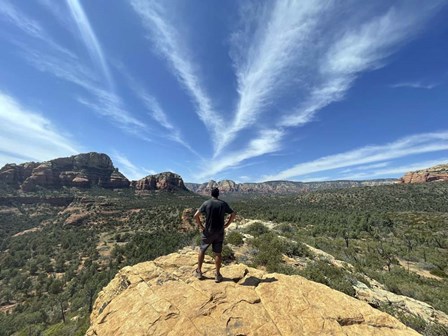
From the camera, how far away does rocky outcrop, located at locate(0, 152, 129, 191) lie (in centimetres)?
14375

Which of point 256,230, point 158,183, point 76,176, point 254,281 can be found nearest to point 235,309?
point 254,281

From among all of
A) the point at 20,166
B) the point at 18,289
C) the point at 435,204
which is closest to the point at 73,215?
the point at 18,289

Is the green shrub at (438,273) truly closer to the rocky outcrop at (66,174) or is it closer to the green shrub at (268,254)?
the green shrub at (268,254)

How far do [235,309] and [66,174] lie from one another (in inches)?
7366

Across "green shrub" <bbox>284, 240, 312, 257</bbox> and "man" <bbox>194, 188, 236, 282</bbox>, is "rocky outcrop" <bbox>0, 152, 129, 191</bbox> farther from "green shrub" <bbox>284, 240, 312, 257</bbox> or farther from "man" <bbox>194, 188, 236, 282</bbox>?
"man" <bbox>194, 188, 236, 282</bbox>

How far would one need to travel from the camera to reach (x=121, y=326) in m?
5.19

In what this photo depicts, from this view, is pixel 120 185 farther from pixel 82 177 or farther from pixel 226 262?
pixel 226 262

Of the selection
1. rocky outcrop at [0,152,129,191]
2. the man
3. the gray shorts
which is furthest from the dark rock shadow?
rocky outcrop at [0,152,129,191]

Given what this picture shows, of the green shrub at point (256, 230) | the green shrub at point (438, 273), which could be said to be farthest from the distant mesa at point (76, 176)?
the green shrub at point (438, 273)

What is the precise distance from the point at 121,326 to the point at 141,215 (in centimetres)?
9034

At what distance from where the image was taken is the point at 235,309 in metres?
5.21

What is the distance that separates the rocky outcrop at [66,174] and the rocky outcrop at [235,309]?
566 ft

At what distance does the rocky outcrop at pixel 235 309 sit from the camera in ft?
15.8

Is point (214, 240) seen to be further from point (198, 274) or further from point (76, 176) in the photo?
point (76, 176)
